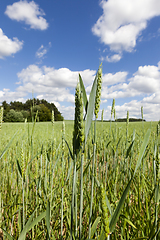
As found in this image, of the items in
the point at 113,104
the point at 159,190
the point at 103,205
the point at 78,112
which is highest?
the point at 113,104

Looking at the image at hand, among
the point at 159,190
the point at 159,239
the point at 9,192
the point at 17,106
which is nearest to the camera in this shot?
the point at 159,190

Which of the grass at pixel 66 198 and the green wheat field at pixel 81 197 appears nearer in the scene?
the green wheat field at pixel 81 197

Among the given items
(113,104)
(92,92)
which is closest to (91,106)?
(92,92)

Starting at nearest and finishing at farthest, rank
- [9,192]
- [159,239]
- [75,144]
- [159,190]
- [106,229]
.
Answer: [106,229] < [75,144] < [159,190] < [159,239] < [9,192]

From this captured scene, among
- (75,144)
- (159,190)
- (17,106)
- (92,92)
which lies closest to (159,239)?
(159,190)

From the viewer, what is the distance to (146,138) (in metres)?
0.52

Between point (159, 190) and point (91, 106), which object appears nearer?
point (91, 106)

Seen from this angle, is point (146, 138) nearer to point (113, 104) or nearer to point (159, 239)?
point (159, 239)

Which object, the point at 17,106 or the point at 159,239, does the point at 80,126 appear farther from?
the point at 17,106

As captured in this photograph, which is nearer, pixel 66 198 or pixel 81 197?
pixel 81 197

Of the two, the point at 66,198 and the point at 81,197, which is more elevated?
the point at 81,197

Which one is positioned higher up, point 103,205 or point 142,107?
point 142,107

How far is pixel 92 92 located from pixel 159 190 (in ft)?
2.13

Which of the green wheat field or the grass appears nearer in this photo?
the green wheat field
